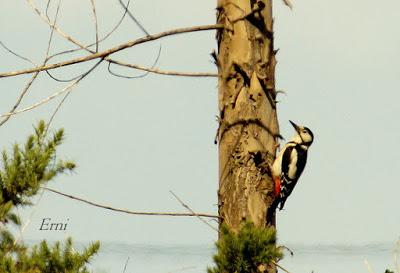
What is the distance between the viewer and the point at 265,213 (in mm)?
7016

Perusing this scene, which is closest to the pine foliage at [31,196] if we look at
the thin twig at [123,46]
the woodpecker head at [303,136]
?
the thin twig at [123,46]

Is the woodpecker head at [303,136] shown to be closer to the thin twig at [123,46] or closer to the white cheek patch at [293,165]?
the white cheek patch at [293,165]

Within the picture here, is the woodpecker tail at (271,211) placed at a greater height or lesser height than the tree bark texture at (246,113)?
lesser

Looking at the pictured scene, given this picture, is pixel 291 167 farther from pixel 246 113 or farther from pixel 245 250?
pixel 245 250

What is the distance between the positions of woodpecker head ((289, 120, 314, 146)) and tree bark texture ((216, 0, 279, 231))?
127 inches

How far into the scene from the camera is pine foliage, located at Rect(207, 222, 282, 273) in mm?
5684

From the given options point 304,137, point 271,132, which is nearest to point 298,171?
point 304,137

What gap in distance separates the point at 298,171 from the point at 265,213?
226 centimetres

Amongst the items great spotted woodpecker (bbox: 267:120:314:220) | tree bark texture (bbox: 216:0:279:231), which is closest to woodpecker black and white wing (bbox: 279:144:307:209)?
great spotted woodpecker (bbox: 267:120:314:220)

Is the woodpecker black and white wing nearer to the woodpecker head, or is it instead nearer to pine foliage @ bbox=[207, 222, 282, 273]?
the woodpecker head

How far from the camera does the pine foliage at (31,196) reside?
7152 mm

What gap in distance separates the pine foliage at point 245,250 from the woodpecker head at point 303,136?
4.59 meters

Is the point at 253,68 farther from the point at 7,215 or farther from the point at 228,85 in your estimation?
the point at 7,215

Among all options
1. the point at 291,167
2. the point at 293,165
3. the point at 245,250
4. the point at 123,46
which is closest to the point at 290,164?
the point at 291,167
